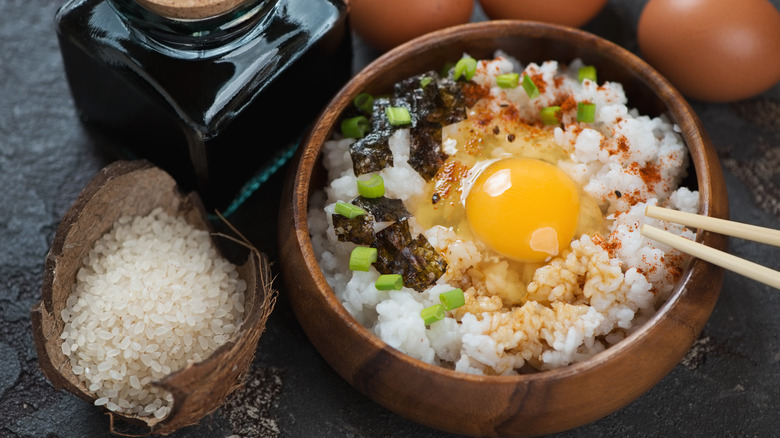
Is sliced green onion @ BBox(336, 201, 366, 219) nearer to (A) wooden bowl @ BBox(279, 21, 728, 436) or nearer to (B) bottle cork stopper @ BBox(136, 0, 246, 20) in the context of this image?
(A) wooden bowl @ BBox(279, 21, 728, 436)

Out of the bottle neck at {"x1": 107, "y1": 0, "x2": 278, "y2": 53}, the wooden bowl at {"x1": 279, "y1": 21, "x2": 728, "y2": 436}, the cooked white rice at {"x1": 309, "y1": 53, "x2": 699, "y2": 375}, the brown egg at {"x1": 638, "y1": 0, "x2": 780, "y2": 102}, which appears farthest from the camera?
the brown egg at {"x1": 638, "y1": 0, "x2": 780, "y2": 102}

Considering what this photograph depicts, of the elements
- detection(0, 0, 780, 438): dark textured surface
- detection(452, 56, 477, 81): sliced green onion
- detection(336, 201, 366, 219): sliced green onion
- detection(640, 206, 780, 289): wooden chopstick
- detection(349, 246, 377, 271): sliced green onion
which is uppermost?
detection(452, 56, 477, 81): sliced green onion

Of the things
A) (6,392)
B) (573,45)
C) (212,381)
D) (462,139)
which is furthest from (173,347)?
(573,45)

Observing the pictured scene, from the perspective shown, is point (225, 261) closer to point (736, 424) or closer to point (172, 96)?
point (172, 96)

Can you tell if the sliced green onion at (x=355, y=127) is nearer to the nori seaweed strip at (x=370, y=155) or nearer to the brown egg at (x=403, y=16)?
the nori seaweed strip at (x=370, y=155)

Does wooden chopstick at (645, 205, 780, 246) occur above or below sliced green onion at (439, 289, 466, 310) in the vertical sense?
above

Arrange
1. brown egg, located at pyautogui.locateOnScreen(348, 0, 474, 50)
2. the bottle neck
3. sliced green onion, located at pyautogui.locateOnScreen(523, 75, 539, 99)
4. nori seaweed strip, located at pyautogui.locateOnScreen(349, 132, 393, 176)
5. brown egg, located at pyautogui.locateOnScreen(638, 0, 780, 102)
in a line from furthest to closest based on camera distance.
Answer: brown egg, located at pyautogui.locateOnScreen(348, 0, 474, 50) < brown egg, located at pyautogui.locateOnScreen(638, 0, 780, 102) < sliced green onion, located at pyautogui.locateOnScreen(523, 75, 539, 99) < nori seaweed strip, located at pyautogui.locateOnScreen(349, 132, 393, 176) < the bottle neck

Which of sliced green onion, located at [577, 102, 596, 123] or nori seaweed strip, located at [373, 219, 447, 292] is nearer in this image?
nori seaweed strip, located at [373, 219, 447, 292]

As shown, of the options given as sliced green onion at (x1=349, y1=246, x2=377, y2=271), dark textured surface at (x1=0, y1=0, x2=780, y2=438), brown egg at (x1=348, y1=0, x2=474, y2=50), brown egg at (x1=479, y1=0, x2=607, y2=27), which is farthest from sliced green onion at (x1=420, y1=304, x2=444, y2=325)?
brown egg at (x1=479, y1=0, x2=607, y2=27)
